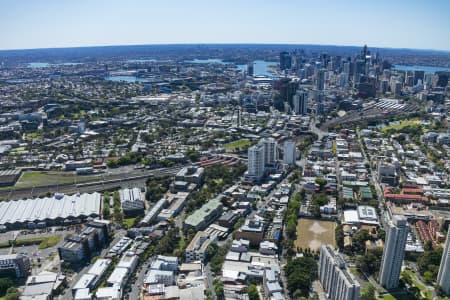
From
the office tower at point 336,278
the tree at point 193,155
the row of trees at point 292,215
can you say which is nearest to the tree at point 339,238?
the row of trees at point 292,215

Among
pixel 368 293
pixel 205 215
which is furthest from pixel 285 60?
pixel 368 293

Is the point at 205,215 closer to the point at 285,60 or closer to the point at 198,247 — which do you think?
the point at 198,247

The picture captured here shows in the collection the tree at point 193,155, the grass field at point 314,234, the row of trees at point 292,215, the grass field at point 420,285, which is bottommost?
the grass field at point 420,285

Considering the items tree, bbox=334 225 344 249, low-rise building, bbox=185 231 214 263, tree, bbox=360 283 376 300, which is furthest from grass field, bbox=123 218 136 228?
tree, bbox=360 283 376 300

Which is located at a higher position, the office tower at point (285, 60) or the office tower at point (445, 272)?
the office tower at point (285, 60)

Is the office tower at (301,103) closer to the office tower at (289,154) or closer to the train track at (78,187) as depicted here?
the office tower at (289,154)

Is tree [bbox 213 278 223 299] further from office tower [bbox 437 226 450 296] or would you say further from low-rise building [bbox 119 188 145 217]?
office tower [bbox 437 226 450 296]
